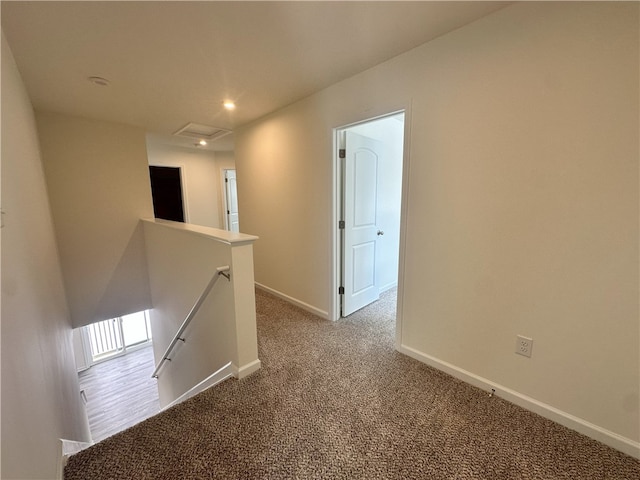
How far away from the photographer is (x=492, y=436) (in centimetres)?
139

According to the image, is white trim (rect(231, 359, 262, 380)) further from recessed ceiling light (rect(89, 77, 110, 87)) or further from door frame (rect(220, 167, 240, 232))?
door frame (rect(220, 167, 240, 232))

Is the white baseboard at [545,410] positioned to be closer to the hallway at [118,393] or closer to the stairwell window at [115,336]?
the hallway at [118,393]

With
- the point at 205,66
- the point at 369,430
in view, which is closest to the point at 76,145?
the point at 205,66

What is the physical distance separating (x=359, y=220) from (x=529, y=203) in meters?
→ 1.49

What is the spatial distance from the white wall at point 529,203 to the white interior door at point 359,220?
1.58 ft

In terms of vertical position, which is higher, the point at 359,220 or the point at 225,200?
the point at 225,200

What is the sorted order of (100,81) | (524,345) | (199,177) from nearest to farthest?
(524,345) < (100,81) < (199,177)

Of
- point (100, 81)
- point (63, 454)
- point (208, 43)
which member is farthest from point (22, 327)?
point (100, 81)

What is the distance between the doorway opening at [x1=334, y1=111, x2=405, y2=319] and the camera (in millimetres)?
2479

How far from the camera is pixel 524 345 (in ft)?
5.01

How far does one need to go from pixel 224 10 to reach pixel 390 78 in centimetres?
114

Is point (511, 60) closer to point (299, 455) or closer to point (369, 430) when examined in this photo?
point (369, 430)

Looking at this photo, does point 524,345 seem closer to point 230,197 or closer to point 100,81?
point 100,81

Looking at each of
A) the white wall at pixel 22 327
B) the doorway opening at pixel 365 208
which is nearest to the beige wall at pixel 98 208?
the white wall at pixel 22 327
